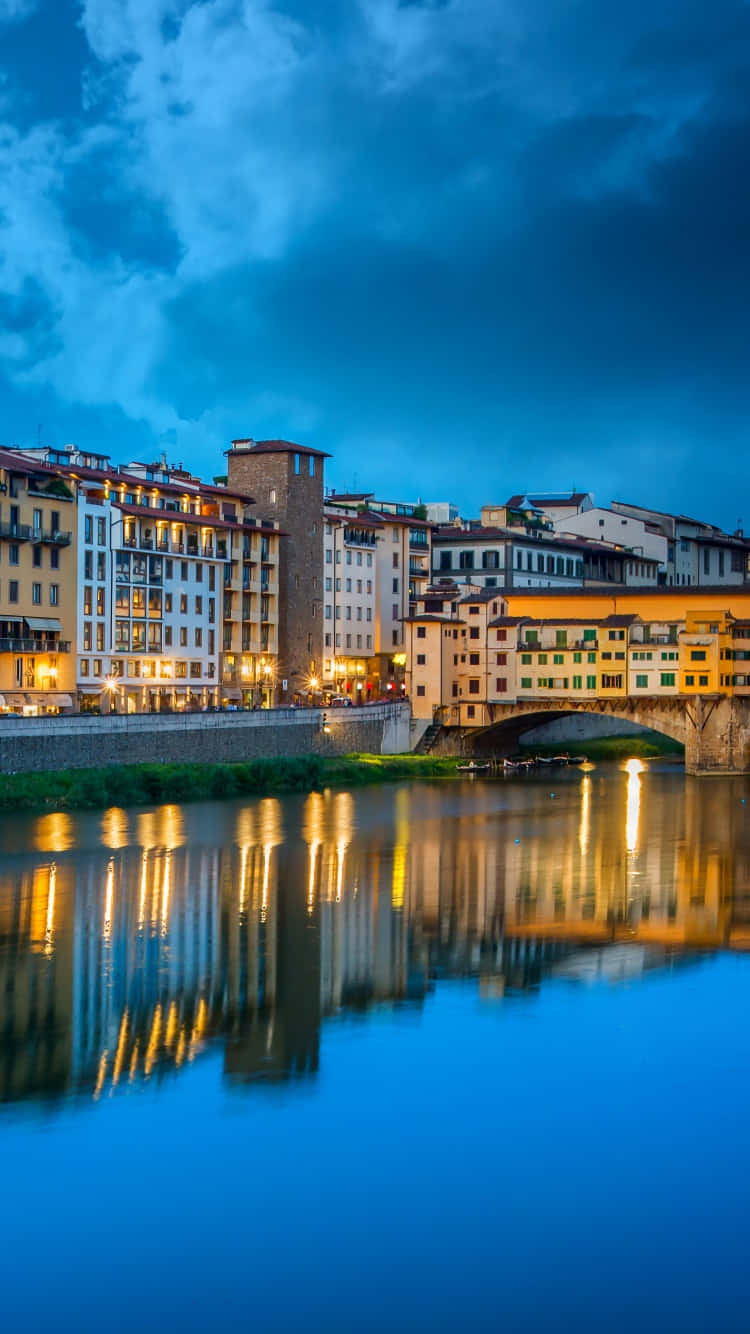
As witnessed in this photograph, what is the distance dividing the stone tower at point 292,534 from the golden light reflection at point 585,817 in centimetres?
1690

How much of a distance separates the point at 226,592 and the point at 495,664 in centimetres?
1225

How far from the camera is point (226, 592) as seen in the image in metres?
74.2

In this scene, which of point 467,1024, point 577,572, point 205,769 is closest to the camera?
point 467,1024

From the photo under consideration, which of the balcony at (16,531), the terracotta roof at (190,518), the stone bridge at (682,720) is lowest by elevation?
the stone bridge at (682,720)

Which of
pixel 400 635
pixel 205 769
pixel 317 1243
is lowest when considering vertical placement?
pixel 317 1243

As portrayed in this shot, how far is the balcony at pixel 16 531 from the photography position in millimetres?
57875

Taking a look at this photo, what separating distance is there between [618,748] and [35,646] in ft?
103

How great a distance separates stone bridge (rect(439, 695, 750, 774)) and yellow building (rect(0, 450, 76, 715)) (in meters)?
18.9

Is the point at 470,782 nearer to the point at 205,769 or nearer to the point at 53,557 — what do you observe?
the point at 205,769

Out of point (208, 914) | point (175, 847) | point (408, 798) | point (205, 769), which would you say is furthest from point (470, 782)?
point (208, 914)

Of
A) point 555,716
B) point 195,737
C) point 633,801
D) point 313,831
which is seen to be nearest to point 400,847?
point 313,831

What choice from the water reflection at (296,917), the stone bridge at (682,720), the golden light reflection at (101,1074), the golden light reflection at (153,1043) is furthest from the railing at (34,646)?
the golden light reflection at (101,1074)

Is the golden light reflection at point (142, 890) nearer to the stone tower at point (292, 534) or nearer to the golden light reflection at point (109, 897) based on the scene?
the golden light reflection at point (109, 897)

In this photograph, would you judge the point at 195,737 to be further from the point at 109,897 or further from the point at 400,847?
the point at 109,897
